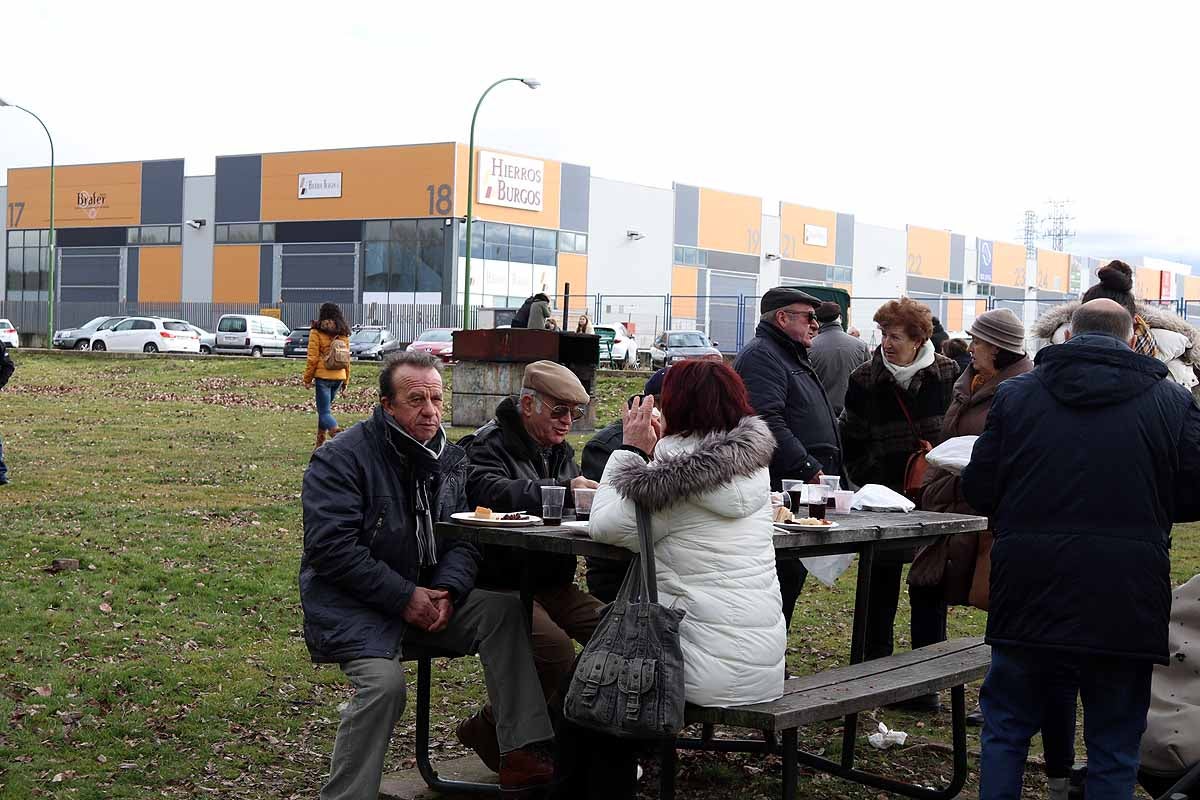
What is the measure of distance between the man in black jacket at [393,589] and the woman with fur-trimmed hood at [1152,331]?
2.91m

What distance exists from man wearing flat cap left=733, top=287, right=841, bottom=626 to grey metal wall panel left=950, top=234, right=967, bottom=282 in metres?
66.6

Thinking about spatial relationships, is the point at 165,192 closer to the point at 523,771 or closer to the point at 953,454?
the point at 953,454

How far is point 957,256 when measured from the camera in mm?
70625

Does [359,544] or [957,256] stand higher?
[957,256]

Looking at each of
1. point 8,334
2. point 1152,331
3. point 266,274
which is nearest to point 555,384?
point 1152,331

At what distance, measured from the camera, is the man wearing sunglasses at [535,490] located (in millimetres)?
4965

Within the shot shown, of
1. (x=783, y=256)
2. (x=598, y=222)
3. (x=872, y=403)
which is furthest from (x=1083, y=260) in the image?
(x=872, y=403)

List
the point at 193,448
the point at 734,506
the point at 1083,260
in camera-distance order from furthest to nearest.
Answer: the point at 1083,260 < the point at 193,448 < the point at 734,506

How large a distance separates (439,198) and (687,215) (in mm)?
11631

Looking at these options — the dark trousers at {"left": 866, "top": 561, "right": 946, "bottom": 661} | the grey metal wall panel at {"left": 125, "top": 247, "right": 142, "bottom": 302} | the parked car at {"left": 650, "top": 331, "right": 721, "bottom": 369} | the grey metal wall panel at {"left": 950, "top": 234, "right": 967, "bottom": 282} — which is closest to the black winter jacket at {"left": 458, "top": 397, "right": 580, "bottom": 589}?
the dark trousers at {"left": 866, "top": 561, "right": 946, "bottom": 661}

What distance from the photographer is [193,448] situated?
15297 mm

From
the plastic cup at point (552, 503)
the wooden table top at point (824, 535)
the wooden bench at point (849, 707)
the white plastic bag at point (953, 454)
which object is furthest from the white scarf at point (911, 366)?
the plastic cup at point (552, 503)

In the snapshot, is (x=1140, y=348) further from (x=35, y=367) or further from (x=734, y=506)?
(x=35, y=367)

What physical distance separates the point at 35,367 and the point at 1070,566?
31604 millimetres
